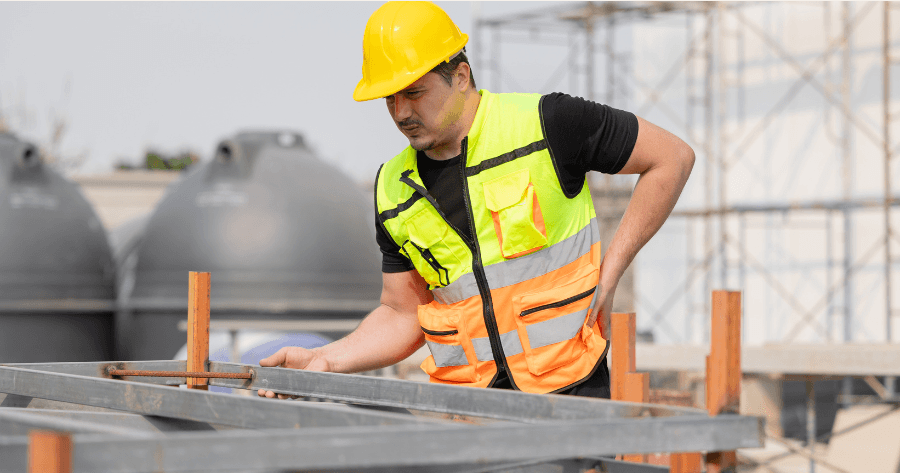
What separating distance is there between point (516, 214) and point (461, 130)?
0.28 m

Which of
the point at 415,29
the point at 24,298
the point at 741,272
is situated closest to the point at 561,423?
the point at 415,29

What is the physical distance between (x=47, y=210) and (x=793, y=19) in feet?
36.0

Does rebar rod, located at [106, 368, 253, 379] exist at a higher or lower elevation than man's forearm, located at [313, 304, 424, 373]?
lower

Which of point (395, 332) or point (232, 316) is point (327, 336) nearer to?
point (232, 316)

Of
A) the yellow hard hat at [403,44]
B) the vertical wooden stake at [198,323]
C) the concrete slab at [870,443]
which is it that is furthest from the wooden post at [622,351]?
the concrete slab at [870,443]

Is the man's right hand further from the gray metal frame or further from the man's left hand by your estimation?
the man's left hand

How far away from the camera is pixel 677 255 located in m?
16.1

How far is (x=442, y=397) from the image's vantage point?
199 centimetres

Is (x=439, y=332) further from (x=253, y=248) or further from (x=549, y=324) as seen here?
(x=253, y=248)

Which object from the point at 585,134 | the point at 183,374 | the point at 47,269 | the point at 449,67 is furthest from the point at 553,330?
the point at 47,269

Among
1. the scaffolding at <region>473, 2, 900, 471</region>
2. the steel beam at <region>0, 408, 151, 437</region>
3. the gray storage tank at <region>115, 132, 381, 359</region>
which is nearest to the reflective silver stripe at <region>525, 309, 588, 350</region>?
the steel beam at <region>0, 408, 151, 437</region>

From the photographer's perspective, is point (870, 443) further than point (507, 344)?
Yes

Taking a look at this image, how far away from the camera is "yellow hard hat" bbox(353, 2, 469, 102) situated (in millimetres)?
2373

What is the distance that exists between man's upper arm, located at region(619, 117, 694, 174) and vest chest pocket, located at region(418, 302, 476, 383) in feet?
1.97
